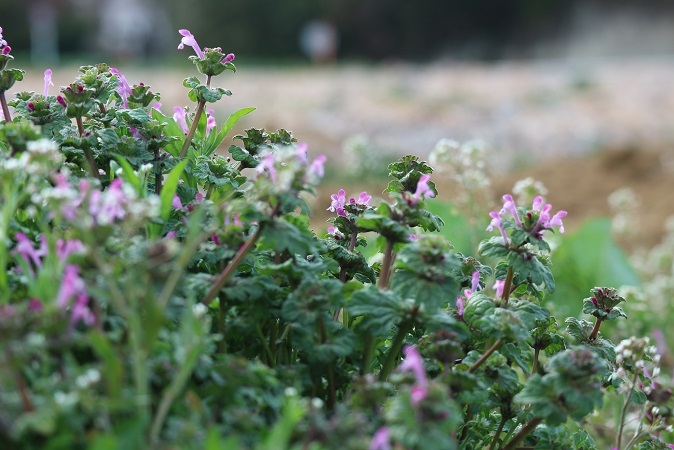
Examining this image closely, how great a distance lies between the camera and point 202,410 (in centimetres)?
114

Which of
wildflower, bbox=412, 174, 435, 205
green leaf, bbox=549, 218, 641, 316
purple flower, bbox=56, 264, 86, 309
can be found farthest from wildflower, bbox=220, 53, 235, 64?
green leaf, bbox=549, 218, 641, 316

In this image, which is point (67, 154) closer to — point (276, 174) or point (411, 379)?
point (276, 174)

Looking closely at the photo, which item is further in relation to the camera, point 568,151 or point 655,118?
point 655,118

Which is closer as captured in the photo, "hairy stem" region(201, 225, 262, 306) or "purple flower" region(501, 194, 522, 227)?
"hairy stem" region(201, 225, 262, 306)

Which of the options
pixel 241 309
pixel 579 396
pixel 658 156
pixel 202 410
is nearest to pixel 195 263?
pixel 241 309

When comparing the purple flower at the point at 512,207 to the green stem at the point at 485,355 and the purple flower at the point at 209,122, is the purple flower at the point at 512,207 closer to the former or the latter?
the green stem at the point at 485,355

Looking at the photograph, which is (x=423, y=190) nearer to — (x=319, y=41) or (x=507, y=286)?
(x=507, y=286)

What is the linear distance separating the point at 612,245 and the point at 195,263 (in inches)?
115

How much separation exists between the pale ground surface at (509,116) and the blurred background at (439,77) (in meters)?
0.03

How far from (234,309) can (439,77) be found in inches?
508

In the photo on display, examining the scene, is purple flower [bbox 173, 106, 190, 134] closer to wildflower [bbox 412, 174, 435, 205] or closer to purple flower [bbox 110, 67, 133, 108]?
purple flower [bbox 110, 67, 133, 108]

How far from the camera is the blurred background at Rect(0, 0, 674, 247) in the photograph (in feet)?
26.0

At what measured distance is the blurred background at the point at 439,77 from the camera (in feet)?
26.0

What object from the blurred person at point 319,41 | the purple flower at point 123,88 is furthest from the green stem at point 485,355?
the blurred person at point 319,41
